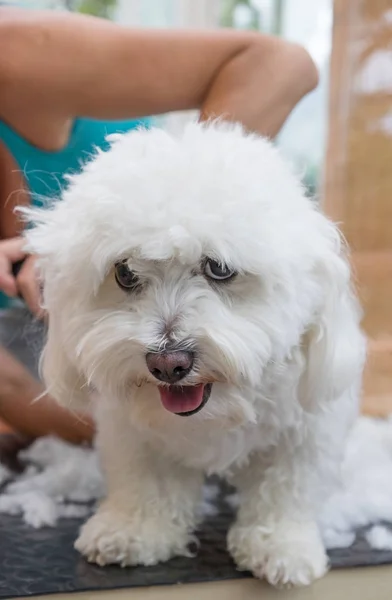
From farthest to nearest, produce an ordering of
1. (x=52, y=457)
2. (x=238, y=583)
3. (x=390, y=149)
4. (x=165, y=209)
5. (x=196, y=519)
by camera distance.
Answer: (x=390, y=149)
(x=52, y=457)
(x=196, y=519)
(x=238, y=583)
(x=165, y=209)

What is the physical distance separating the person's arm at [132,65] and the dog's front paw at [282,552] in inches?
24.4

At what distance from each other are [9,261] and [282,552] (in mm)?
537

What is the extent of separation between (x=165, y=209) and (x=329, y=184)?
112 centimetres

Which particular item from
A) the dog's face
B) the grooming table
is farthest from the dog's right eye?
the grooming table

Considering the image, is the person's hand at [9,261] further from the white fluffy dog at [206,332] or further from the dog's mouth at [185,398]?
the dog's mouth at [185,398]

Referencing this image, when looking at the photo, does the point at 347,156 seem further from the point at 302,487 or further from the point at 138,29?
the point at 302,487

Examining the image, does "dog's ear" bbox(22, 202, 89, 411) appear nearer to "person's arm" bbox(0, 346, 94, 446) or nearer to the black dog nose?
the black dog nose

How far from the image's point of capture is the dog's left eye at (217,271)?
731mm

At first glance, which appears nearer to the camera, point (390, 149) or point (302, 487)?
point (302, 487)

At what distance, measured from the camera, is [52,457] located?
46.7 inches

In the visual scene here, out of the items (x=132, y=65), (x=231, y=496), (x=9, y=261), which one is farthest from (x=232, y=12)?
(x=231, y=496)

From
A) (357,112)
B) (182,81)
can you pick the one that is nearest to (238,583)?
(182,81)

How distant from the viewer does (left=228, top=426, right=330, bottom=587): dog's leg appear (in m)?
0.87

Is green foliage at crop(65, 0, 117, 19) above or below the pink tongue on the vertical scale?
above
